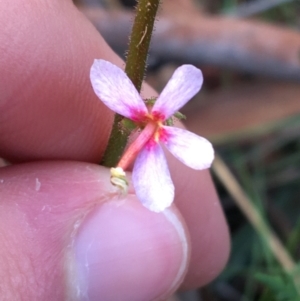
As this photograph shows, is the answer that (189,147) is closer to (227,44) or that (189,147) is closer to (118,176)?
(118,176)

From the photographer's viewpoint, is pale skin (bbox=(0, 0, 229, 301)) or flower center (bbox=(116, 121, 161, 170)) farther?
pale skin (bbox=(0, 0, 229, 301))

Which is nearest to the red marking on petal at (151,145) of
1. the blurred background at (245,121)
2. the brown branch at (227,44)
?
the blurred background at (245,121)

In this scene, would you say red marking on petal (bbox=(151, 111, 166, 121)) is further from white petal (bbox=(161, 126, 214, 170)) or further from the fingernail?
the fingernail

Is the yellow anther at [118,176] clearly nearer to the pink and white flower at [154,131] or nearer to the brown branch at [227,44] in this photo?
the pink and white flower at [154,131]

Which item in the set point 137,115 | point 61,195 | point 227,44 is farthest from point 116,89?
point 227,44

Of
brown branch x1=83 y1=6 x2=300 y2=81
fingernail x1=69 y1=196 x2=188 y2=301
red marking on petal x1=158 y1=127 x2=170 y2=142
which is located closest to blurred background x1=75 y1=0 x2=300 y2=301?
brown branch x1=83 y1=6 x2=300 y2=81

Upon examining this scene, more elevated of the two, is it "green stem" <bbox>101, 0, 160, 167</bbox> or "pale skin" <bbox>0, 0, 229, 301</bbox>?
"green stem" <bbox>101, 0, 160, 167</bbox>

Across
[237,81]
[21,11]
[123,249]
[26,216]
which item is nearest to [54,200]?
[26,216]

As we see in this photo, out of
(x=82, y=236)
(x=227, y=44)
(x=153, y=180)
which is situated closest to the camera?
(x=153, y=180)

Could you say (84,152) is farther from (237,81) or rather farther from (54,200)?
(237,81)
